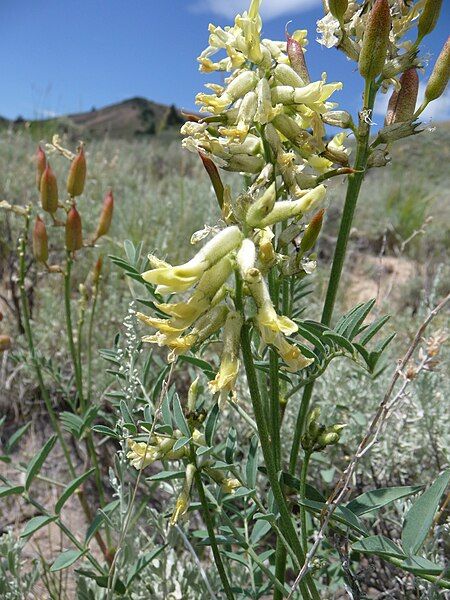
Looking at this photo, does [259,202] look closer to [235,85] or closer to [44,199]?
[235,85]

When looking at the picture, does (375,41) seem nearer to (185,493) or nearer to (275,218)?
(275,218)

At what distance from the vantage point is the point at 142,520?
1851 mm

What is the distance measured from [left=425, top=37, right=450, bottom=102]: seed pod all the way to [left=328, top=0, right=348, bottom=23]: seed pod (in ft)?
0.53

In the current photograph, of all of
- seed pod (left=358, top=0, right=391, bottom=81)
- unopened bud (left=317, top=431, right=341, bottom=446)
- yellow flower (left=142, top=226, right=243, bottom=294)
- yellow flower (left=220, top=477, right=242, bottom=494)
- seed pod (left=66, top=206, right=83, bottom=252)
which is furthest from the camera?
seed pod (left=66, top=206, right=83, bottom=252)

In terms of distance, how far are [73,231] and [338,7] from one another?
874mm

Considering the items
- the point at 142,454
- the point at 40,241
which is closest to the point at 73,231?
the point at 40,241

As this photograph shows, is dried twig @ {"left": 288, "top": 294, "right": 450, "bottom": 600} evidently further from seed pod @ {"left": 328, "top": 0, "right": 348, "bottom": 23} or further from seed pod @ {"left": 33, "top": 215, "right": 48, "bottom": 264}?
seed pod @ {"left": 33, "top": 215, "right": 48, "bottom": 264}

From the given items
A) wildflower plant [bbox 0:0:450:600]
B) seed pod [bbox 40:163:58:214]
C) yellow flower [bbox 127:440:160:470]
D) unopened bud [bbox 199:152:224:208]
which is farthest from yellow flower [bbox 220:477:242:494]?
seed pod [bbox 40:163:58:214]

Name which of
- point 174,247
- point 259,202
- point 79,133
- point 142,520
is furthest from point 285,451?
point 79,133

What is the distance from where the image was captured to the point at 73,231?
1.50 m

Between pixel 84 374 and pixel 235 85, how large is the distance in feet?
5.84

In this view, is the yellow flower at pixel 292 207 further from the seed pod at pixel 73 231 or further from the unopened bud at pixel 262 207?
the seed pod at pixel 73 231

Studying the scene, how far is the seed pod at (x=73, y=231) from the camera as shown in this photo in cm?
150

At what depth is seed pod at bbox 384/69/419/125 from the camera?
0.90 m
